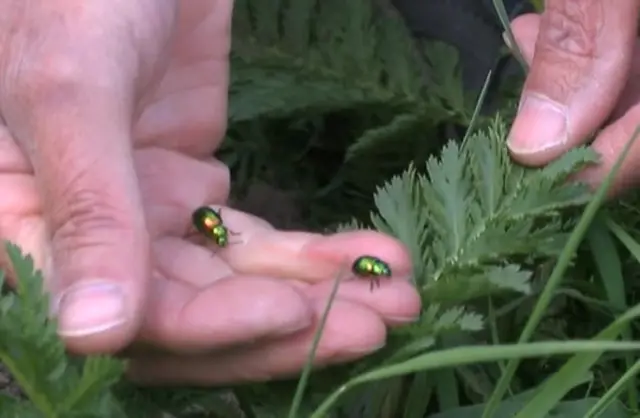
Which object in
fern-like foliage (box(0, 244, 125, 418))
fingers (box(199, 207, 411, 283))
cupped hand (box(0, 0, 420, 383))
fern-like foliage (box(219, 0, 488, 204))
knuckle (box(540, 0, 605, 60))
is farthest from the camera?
A: fern-like foliage (box(219, 0, 488, 204))

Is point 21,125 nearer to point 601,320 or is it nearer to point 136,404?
point 136,404

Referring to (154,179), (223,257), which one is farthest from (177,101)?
(223,257)

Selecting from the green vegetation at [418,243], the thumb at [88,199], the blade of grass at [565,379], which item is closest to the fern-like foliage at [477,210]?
the green vegetation at [418,243]

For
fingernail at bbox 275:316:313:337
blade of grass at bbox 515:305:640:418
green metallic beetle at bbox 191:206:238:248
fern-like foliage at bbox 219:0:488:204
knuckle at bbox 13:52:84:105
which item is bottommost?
fern-like foliage at bbox 219:0:488:204

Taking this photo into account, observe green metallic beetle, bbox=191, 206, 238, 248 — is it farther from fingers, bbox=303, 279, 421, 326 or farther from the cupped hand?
fingers, bbox=303, 279, 421, 326

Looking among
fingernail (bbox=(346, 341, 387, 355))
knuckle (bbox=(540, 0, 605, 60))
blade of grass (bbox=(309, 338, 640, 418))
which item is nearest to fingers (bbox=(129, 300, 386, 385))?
fingernail (bbox=(346, 341, 387, 355))

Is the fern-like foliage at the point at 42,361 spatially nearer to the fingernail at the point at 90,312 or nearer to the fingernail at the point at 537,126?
the fingernail at the point at 90,312

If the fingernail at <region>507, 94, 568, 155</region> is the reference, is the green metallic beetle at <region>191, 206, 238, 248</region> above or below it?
below
